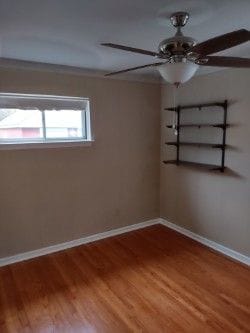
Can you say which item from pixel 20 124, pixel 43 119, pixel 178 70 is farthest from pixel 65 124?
pixel 178 70

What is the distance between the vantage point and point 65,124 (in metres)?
3.12

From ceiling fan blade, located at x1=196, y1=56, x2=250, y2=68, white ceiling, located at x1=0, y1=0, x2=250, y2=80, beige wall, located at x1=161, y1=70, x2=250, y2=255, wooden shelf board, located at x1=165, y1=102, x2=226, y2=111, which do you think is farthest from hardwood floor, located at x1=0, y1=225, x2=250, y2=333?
white ceiling, located at x1=0, y1=0, x2=250, y2=80

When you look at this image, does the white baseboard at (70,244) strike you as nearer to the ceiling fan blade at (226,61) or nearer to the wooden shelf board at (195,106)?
the wooden shelf board at (195,106)

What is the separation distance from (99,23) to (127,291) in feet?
7.25

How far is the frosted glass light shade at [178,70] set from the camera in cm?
150

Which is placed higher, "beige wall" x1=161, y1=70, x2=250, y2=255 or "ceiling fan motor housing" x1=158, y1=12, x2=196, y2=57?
"ceiling fan motor housing" x1=158, y1=12, x2=196, y2=57

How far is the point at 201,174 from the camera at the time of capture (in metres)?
3.24

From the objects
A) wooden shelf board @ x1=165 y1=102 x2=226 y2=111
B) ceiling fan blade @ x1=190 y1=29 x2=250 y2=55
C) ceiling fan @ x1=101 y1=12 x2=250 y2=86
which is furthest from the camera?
wooden shelf board @ x1=165 y1=102 x2=226 y2=111

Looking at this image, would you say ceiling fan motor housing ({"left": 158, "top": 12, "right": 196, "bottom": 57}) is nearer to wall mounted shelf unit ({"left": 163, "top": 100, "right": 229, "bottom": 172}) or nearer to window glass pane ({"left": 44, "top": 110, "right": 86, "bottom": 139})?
wall mounted shelf unit ({"left": 163, "top": 100, "right": 229, "bottom": 172})

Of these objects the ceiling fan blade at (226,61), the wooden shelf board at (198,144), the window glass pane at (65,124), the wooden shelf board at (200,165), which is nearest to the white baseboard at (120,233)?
the wooden shelf board at (200,165)

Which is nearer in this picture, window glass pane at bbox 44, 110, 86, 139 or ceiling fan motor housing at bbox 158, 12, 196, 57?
ceiling fan motor housing at bbox 158, 12, 196, 57

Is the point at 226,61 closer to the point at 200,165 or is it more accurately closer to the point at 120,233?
the point at 200,165

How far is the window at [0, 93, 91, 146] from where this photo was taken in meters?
2.74

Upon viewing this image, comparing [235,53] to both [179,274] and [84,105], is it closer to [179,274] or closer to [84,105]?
[84,105]
